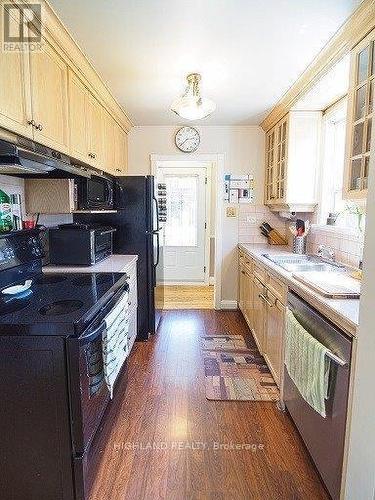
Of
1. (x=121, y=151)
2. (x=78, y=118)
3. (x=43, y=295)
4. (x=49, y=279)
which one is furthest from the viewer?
(x=121, y=151)

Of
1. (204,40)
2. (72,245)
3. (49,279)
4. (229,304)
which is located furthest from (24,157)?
(229,304)

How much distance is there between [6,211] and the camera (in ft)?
5.79

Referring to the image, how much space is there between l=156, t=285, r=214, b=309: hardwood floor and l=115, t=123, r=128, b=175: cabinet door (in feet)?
6.28

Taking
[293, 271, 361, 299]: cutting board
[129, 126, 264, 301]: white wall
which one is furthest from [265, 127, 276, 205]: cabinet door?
[293, 271, 361, 299]: cutting board

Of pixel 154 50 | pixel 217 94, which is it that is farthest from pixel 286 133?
pixel 154 50

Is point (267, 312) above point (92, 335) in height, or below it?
below

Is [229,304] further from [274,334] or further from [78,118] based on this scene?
[78,118]

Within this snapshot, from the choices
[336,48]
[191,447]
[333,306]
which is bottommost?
[191,447]

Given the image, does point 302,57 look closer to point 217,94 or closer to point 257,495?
point 217,94

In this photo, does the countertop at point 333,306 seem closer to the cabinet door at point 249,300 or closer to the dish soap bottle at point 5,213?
the cabinet door at point 249,300

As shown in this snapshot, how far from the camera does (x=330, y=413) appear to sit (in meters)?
1.33

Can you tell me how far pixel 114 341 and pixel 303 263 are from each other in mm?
1723

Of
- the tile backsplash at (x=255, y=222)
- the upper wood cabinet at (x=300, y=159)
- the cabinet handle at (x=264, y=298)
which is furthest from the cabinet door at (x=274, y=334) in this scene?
the tile backsplash at (x=255, y=222)

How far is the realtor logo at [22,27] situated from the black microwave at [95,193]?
903 mm
